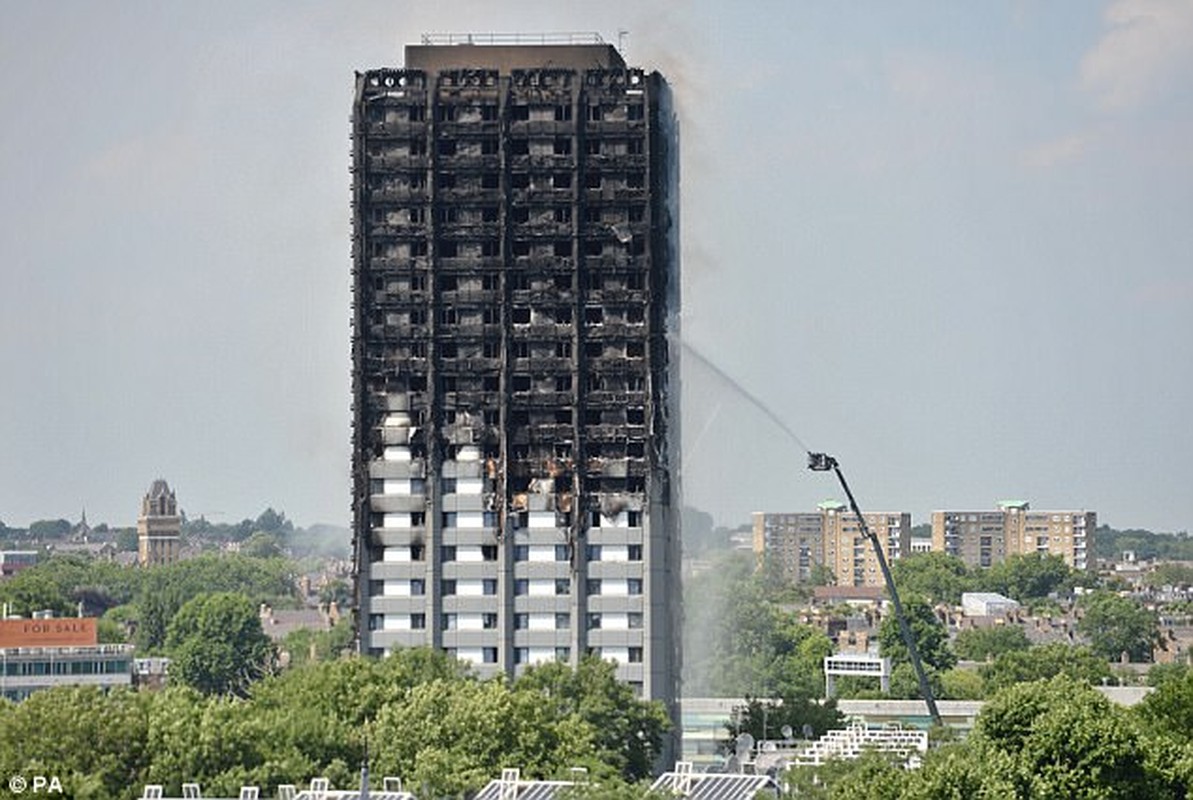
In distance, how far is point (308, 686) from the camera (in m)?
183

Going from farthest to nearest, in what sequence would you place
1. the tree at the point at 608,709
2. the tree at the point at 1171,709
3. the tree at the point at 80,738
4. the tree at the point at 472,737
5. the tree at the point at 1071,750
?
the tree at the point at 608,709 → the tree at the point at 472,737 → the tree at the point at 80,738 → the tree at the point at 1171,709 → the tree at the point at 1071,750

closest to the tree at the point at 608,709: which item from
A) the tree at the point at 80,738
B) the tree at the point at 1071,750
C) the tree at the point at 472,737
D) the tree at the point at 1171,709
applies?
the tree at the point at 472,737

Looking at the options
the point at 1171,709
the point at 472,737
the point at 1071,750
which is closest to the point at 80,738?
the point at 472,737

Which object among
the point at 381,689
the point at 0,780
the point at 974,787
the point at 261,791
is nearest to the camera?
the point at 974,787

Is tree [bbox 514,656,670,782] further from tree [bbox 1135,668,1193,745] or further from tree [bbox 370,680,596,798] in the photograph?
tree [bbox 1135,668,1193,745]

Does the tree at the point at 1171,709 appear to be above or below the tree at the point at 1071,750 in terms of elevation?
above

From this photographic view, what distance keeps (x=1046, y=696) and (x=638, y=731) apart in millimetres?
75826

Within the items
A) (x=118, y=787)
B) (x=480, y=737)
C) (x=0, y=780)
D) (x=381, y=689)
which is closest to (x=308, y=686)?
(x=381, y=689)

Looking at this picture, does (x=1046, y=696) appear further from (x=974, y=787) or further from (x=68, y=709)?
(x=68, y=709)

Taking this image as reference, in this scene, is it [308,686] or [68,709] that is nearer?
[68,709]

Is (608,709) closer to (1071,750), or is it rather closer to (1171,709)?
(1171,709)

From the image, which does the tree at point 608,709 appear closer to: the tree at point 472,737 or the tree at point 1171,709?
the tree at point 472,737

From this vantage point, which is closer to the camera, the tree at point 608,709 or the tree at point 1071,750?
the tree at point 1071,750

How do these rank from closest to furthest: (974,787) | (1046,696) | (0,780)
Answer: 1. (974,787)
2. (1046,696)
3. (0,780)
